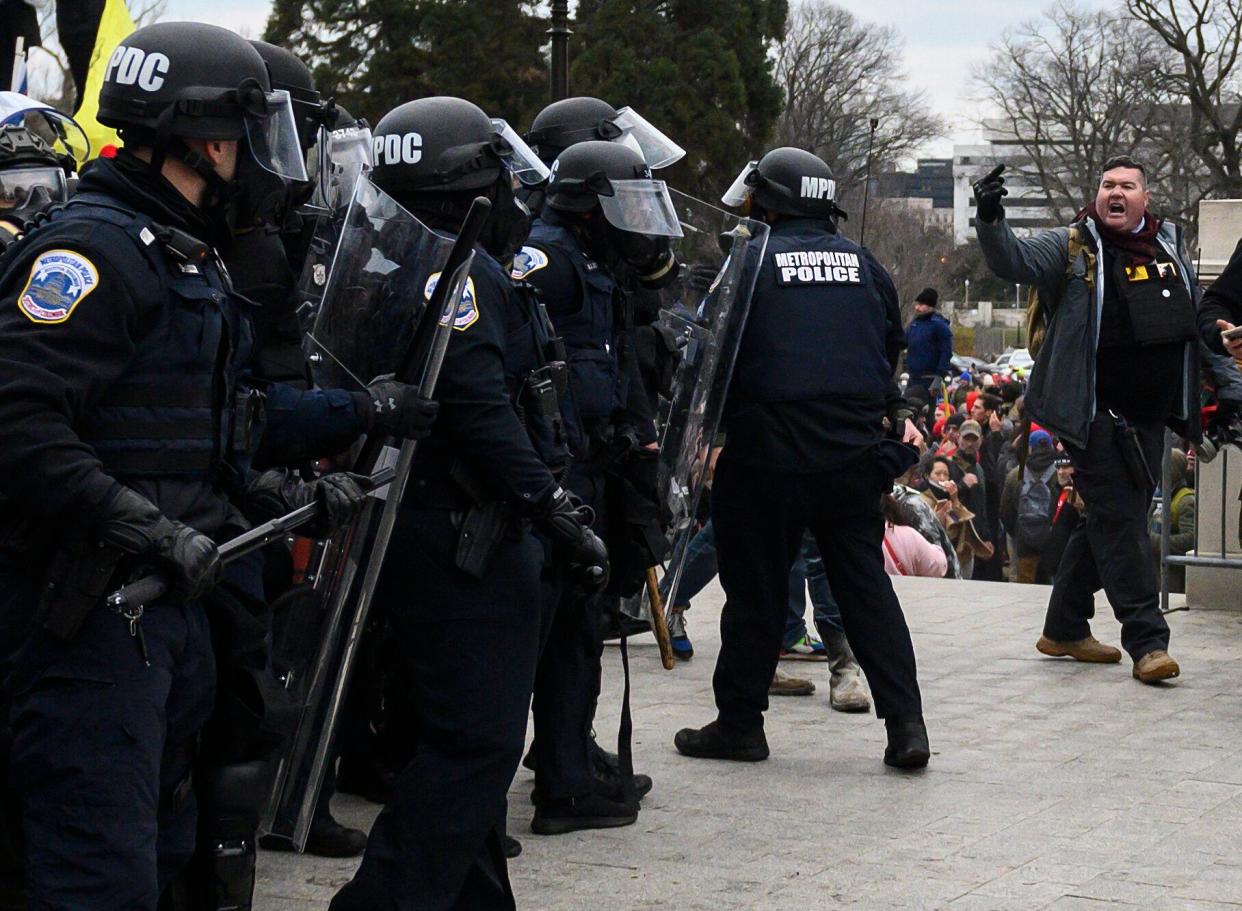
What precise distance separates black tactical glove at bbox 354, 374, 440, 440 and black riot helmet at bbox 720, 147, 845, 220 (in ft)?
8.63

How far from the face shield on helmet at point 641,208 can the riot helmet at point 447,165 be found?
770 millimetres

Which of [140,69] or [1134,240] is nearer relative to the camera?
[140,69]

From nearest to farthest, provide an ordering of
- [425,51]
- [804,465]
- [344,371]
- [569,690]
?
[344,371], [569,690], [804,465], [425,51]

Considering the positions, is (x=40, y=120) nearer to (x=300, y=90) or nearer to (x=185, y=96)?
(x=300, y=90)

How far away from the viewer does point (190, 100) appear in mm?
3365

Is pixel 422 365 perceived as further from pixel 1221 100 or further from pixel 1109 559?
pixel 1221 100

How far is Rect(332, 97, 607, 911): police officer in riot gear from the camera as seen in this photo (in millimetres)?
3938

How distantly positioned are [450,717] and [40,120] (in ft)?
9.55

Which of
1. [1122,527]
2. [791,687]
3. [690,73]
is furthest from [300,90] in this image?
[690,73]

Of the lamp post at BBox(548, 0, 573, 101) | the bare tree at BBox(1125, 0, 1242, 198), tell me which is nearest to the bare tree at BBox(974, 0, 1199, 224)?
the bare tree at BBox(1125, 0, 1242, 198)

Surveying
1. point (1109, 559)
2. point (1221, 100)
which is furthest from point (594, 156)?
point (1221, 100)

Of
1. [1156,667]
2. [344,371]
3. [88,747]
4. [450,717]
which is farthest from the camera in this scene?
[1156,667]

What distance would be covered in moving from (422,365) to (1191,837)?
2755mm

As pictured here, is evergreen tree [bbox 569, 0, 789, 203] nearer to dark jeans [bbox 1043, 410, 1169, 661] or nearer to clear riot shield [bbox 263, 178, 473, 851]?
dark jeans [bbox 1043, 410, 1169, 661]
